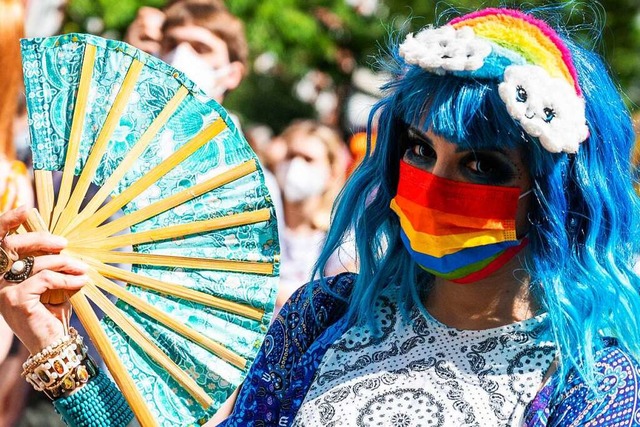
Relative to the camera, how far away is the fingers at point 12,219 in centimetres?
187

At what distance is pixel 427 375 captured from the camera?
2.04 meters

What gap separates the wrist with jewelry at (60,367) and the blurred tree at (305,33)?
5.66 m

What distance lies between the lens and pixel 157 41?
430cm

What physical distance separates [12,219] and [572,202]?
1060 mm

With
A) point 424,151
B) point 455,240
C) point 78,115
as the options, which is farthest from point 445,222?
point 78,115

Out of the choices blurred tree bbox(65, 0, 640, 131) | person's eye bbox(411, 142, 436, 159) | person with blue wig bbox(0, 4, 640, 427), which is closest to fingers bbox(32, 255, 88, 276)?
person with blue wig bbox(0, 4, 640, 427)

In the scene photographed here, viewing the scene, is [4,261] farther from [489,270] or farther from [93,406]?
[489,270]

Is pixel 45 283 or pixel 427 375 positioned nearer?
pixel 45 283

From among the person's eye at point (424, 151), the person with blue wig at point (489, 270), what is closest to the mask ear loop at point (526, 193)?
the person with blue wig at point (489, 270)

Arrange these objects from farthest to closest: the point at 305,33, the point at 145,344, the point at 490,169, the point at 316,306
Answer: the point at 305,33
the point at 316,306
the point at 490,169
the point at 145,344

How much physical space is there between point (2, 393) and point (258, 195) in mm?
1841

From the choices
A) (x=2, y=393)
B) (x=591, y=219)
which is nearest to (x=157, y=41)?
(x=2, y=393)

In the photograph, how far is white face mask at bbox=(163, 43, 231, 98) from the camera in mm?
4020

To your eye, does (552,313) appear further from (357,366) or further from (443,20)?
(443,20)
